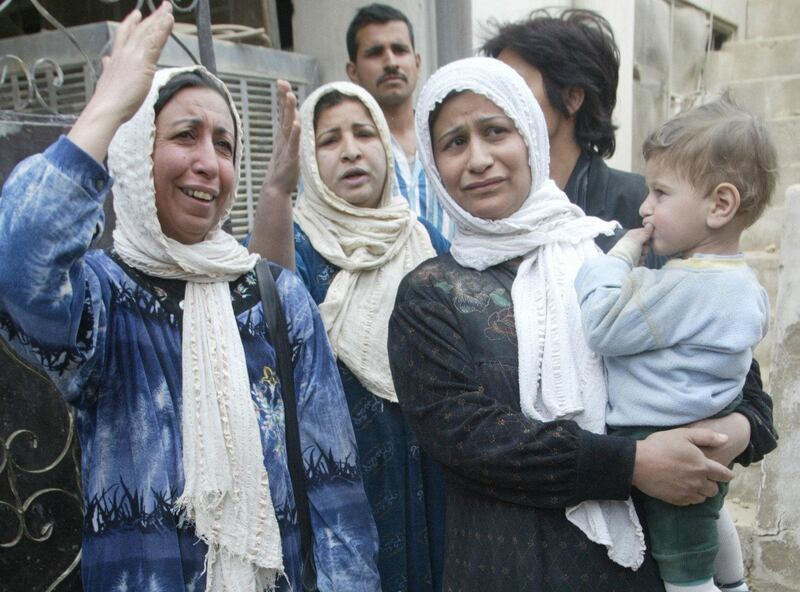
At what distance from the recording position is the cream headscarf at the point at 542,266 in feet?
5.54

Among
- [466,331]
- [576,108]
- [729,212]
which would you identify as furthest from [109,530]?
[576,108]

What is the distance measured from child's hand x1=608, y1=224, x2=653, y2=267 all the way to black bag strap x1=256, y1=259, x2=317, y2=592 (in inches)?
28.6

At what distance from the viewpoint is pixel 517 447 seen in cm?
165

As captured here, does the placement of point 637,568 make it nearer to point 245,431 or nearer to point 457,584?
point 457,584

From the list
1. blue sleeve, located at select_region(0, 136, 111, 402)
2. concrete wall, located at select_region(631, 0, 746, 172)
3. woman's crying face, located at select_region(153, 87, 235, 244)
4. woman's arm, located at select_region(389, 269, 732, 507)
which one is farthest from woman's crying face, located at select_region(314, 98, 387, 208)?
concrete wall, located at select_region(631, 0, 746, 172)

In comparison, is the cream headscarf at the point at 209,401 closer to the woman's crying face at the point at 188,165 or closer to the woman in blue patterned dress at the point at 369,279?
the woman's crying face at the point at 188,165

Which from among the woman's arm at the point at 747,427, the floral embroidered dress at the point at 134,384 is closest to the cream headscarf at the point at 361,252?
the floral embroidered dress at the point at 134,384

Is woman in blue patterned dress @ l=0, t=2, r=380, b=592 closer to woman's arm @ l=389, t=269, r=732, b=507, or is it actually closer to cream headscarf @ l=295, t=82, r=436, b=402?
woman's arm @ l=389, t=269, r=732, b=507

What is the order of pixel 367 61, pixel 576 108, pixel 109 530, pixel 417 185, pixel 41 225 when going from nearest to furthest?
pixel 41 225 → pixel 109 530 → pixel 576 108 → pixel 417 185 → pixel 367 61

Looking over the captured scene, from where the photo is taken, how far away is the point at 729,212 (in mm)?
1700

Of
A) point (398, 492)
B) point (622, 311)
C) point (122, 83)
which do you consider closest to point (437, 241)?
point (398, 492)

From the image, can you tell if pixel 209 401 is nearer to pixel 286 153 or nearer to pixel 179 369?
pixel 179 369

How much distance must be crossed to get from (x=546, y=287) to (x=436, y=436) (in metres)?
0.39

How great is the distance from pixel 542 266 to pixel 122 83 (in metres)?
0.93
